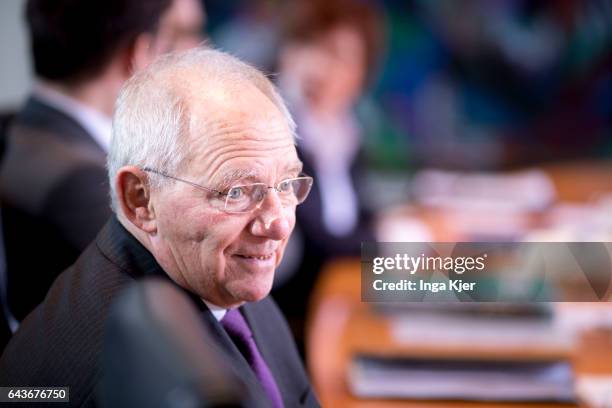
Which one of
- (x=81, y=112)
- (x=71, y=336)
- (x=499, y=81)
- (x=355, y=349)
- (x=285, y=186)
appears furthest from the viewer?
(x=499, y=81)

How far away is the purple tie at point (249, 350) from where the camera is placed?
1.20 m

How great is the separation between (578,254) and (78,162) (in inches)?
38.7

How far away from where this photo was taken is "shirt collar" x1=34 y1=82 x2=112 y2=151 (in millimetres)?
1713

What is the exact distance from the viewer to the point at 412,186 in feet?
15.7

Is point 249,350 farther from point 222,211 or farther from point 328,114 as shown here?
point 328,114

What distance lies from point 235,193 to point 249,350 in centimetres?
25

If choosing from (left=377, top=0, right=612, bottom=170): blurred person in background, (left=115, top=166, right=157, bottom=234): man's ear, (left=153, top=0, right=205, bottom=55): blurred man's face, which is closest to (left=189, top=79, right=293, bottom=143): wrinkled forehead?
(left=115, top=166, right=157, bottom=234): man's ear

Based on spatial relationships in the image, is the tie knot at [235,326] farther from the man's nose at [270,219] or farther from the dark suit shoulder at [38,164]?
the dark suit shoulder at [38,164]

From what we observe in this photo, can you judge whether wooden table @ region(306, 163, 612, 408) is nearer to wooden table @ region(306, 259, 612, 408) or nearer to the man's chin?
wooden table @ region(306, 259, 612, 408)

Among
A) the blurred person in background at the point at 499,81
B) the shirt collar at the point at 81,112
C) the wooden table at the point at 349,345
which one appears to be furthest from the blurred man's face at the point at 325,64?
the blurred person in background at the point at 499,81

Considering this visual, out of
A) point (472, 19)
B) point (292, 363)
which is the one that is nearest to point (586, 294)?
point (292, 363)

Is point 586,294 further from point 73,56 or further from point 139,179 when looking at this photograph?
point 73,56

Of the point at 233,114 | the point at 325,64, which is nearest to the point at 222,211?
the point at 233,114

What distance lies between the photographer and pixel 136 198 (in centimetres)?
114
